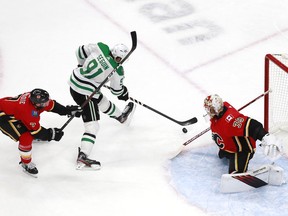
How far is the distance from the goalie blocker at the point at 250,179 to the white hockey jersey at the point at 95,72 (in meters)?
0.93

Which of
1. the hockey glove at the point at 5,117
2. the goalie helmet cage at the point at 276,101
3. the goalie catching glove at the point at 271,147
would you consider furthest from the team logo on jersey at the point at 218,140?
the hockey glove at the point at 5,117

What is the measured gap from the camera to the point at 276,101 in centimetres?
417

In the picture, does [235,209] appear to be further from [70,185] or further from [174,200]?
[70,185]

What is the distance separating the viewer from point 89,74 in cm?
401

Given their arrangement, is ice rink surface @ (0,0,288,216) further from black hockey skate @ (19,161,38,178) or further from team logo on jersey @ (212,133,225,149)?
team logo on jersey @ (212,133,225,149)

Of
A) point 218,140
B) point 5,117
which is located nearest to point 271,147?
point 218,140

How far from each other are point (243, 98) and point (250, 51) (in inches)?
25.4

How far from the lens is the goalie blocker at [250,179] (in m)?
3.73

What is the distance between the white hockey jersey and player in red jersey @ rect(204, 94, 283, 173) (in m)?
0.65

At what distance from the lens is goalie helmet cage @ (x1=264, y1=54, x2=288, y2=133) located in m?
4.12

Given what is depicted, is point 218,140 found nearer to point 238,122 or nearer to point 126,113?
point 238,122

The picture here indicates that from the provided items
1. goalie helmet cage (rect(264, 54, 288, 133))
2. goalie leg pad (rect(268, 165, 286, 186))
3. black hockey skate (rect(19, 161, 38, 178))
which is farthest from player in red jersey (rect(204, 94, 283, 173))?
black hockey skate (rect(19, 161, 38, 178))

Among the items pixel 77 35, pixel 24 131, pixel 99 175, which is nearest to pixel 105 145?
pixel 99 175

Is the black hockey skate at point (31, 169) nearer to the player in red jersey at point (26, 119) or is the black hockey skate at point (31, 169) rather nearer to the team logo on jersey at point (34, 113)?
the player in red jersey at point (26, 119)
